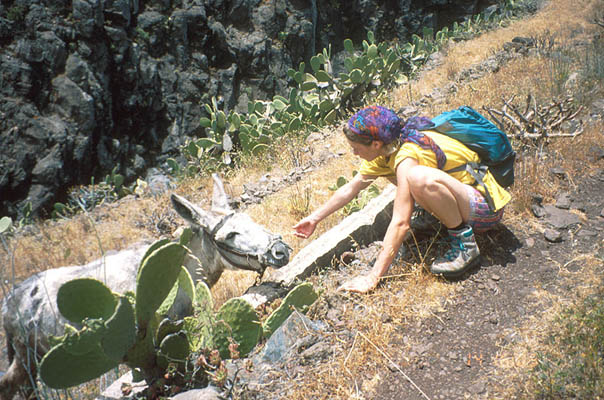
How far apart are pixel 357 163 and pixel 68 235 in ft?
14.4

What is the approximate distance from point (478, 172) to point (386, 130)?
772 millimetres

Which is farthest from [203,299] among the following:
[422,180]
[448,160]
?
[448,160]

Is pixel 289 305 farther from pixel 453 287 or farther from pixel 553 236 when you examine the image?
pixel 553 236

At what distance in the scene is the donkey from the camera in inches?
95.3

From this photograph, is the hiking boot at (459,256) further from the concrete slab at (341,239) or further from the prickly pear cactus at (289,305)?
the prickly pear cactus at (289,305)

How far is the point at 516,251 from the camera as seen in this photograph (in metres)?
3.07

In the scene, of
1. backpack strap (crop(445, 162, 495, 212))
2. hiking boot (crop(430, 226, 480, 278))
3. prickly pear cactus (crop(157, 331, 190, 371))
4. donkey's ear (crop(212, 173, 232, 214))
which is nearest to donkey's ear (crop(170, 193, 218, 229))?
donkey's ear (crop(212, 173, 232, 214))

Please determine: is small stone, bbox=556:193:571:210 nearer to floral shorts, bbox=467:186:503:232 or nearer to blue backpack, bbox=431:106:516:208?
blue backpack, bbox=431:106:516:208

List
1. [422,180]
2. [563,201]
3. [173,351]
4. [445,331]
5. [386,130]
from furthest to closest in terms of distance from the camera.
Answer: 1. [563,201]
2. [386,130]
3. [422,180]
4. [445,331]
5. [173,351]

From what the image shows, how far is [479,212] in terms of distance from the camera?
2.79 meters

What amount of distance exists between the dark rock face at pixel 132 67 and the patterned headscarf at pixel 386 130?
9.50 m

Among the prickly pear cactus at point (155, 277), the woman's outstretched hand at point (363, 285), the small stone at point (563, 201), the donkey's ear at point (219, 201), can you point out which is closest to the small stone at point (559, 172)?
the small stone at point (563, 201)

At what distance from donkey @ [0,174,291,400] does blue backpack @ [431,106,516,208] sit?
1.49m

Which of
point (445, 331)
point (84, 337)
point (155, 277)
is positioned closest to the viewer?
Result: point (84, 337)
